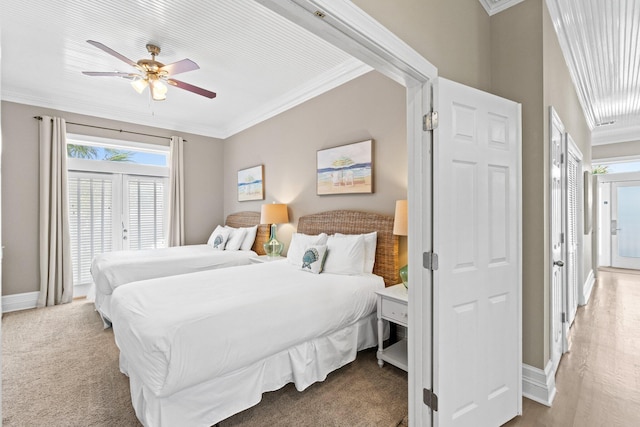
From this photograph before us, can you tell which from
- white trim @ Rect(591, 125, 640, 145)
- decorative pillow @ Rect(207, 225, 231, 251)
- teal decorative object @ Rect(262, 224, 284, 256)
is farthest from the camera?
white trim @ Rect(591, 125, 640, 145)

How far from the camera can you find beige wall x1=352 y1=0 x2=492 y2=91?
1.71 meters

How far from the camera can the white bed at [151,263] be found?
3619 millimetres

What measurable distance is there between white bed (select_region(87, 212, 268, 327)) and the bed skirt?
4.15 ft

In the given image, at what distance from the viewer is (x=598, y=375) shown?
2.64m

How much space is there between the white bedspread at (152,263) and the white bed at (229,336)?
43.3 inches

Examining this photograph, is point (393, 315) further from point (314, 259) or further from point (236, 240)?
point (236, 240)

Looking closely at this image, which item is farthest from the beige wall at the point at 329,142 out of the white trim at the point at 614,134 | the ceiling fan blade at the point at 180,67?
the white trim at the point at 614,134

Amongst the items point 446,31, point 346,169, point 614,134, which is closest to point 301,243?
point 346,169

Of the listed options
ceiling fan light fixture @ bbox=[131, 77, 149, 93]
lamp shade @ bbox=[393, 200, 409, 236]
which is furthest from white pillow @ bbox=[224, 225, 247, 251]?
lamp shade @ bbox=[393, 200, 409, 236]

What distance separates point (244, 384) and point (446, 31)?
2.63 meters

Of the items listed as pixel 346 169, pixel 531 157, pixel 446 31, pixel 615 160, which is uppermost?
pixel 446 31

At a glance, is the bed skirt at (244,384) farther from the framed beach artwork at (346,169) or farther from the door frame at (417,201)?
the framed beach artwork at (346,169)

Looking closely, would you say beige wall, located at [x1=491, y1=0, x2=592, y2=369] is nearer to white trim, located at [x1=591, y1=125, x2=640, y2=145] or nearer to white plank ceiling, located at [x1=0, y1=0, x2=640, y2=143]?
white plank ceiling, located at [x1=0, y1=0, x2=640, y2=143]

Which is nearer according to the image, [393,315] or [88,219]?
[393,315]
